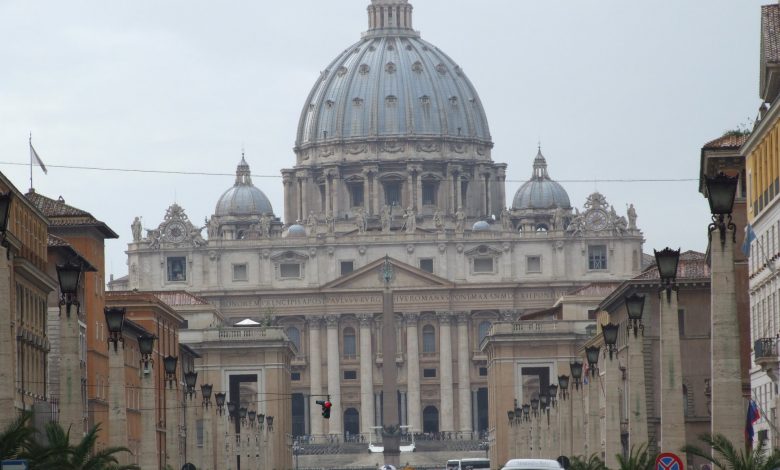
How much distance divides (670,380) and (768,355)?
15.6 m

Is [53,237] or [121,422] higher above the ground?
[53,237]

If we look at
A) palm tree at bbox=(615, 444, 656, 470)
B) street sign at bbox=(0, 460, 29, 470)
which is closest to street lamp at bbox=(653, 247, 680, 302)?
palm tree at bbox=(615, 444, 656, 470)

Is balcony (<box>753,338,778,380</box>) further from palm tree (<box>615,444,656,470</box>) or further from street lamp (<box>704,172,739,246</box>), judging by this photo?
street lamp (<box>704,172,739,246</box>)

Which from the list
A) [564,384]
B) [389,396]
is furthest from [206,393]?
[389,396]

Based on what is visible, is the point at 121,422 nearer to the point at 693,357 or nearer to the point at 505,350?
the point at 693,357

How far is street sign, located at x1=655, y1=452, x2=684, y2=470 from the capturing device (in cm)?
3944

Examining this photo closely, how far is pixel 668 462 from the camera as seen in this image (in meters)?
39.5

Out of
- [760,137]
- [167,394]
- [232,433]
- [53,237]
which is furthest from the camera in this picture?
[232,433]

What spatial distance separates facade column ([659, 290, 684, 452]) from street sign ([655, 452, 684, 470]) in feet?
9.79

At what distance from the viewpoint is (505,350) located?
17375cm

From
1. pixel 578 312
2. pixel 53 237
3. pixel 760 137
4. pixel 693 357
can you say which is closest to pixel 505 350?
pixel 578 312

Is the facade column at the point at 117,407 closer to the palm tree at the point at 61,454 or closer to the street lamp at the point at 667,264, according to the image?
the palm tree at the point at 61,454

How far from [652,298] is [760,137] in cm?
3823

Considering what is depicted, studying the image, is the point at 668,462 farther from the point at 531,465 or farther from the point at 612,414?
the point at 612,414
